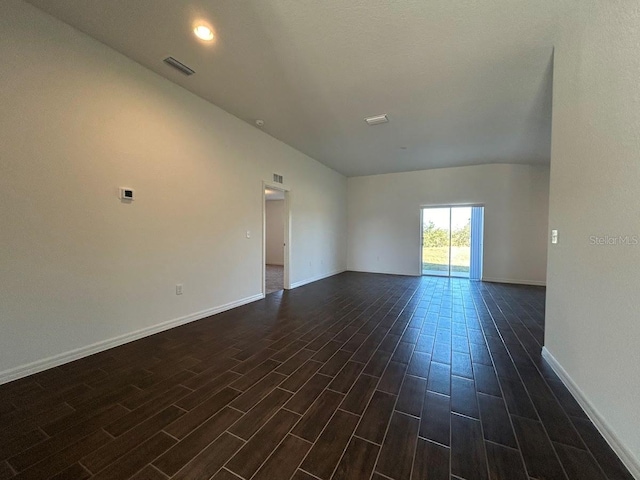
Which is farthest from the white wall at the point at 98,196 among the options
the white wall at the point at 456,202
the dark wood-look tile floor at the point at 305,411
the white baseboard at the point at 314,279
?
the white wall at the point at 456,202

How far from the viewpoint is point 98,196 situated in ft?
8.27

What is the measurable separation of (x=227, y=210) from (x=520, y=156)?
626 cm

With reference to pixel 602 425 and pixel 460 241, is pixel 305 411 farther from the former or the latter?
pixel 460 241

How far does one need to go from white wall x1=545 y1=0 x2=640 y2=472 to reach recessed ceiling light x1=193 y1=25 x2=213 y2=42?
9.44 ft

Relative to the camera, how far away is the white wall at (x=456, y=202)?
6.10 m

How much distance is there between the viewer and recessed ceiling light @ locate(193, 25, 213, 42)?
87.7 inches

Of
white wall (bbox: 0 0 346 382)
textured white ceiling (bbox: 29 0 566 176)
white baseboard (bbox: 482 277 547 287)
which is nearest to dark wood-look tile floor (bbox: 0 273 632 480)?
white wall (bbox: 0 0 346 382)

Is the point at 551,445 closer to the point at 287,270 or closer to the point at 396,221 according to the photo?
the point at 287,270

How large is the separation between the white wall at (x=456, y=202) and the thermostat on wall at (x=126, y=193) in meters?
6.18

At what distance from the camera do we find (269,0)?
1944mm

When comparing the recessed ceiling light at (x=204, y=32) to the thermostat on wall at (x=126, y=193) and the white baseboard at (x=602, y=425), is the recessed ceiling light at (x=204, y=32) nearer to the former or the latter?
the thermostat on wall at (x=126, y=193)

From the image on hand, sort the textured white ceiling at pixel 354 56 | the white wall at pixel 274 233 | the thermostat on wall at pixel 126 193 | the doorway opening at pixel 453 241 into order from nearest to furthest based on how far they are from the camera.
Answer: the textured white ceiling at pixel 354 56
the thermostat on wall at pixel 126 193
the doorway opening at pixel 453 241
the white wall at pixel 274 233

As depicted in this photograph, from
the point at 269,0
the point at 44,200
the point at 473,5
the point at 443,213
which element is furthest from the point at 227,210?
the point at 443,213

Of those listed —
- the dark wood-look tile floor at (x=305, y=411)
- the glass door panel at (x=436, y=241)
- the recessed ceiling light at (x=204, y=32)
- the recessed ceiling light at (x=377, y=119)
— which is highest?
the recessed ceiling light at (x=377, y=119)
